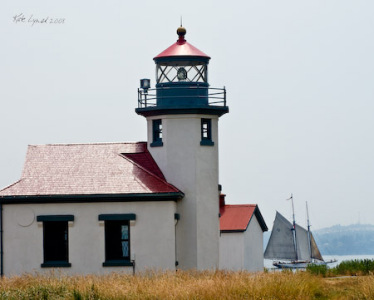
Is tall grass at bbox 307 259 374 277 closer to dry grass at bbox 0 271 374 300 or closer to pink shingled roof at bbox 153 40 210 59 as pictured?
dry grass at bbox 0 271 374 300

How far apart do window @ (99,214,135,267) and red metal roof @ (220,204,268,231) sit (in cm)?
1289

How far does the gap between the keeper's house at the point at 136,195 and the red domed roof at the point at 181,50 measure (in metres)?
0.05

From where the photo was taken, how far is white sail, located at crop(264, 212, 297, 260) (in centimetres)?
8850

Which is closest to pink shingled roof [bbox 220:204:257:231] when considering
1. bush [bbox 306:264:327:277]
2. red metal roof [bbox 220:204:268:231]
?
red metal roof [bbox 220:204:268:231]

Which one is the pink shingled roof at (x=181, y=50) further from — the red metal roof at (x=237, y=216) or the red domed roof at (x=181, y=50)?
the red metal roof at (x=237, y=216)

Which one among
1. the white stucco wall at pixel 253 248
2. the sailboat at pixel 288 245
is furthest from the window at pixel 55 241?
the sailboat at pixel 288 245

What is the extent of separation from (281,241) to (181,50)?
4991 cm

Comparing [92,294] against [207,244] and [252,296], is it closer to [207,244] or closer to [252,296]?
[252,296]

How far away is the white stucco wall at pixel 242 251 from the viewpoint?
164 ft

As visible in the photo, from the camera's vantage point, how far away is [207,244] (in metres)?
40.2

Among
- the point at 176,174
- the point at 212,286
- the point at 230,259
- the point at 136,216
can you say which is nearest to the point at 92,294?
the point at 212,286

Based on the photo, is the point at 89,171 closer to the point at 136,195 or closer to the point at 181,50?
the point at 136,195

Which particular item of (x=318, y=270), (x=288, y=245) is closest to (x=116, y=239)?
(x=318, y=270)

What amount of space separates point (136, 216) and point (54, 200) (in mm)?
2850
